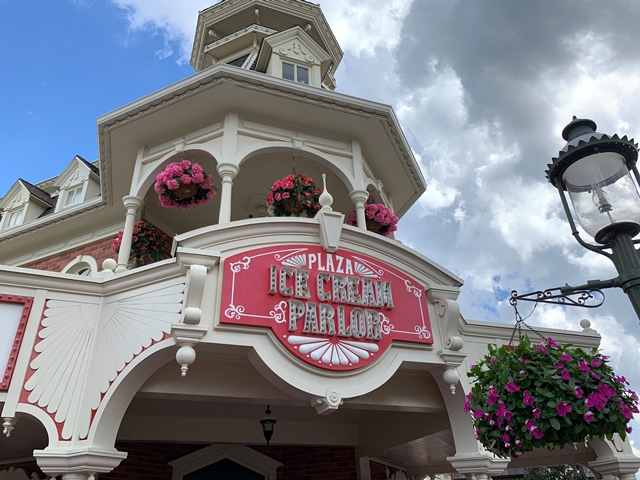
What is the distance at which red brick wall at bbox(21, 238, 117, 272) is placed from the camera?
10227 millimetres

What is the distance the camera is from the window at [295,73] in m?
9.48

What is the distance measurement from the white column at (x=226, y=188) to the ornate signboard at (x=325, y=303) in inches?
51.1

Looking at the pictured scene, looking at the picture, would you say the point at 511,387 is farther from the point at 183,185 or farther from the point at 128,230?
the point at 128,230

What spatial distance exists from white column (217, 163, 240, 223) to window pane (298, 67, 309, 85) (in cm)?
351

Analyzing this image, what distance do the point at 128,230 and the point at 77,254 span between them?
4256 mm

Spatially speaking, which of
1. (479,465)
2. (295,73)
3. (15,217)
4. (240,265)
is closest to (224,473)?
(479,465)

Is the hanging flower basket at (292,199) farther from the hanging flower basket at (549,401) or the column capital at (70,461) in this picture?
the column capital at (70,461)

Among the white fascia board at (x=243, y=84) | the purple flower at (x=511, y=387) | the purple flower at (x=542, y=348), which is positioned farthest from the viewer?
the white fascia board at (x=243, y=84)

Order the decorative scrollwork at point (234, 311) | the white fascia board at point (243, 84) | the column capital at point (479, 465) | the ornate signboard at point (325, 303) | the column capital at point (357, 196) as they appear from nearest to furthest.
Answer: the decorative scrollwork at point (234, 311) < the ornate signboard at point (325, 303) < the column capital at point (479, 465) < the white fascia board at point (243, 84) < the column capital at point (357, 196)

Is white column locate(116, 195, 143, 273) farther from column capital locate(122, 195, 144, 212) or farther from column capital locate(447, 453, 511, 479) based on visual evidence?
column capital locate(447, 453, 511, 479)

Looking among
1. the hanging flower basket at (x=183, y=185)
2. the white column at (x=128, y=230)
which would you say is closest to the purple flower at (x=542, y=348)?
the hanging flower basket at (x=183, y=185)

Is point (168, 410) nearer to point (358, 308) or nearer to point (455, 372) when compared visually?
point (358, 308)

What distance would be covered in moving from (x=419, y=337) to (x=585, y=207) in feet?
8.66

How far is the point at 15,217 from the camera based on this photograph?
41.5 ft
